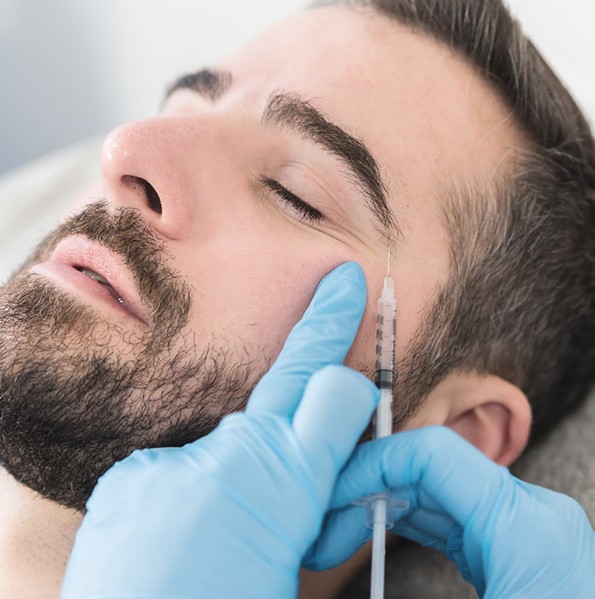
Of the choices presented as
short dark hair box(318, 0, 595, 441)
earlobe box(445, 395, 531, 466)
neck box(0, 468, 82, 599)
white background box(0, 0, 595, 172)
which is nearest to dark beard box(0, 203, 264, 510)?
neck box(0, 468, 82, 599)

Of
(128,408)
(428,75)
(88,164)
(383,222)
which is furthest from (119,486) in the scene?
(88,164)

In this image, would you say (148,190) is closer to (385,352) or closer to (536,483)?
(385,352)

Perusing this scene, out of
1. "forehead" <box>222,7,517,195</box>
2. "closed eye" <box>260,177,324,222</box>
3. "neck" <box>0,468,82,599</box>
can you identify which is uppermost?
"forehead" <box>222,7,517,195</box>

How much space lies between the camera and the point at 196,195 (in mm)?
991

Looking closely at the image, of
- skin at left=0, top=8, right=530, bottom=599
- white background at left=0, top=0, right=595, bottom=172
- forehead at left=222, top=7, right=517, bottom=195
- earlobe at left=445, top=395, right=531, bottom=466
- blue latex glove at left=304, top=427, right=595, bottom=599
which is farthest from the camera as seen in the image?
white background at left=0, top=0, right=595, bottom=172

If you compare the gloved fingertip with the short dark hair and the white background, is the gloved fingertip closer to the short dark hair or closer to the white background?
the short dark hair

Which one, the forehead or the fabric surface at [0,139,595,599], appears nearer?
the forehead

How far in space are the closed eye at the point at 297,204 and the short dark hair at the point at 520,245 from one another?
213 millimetres

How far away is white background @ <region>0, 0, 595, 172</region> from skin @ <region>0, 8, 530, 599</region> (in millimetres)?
1125

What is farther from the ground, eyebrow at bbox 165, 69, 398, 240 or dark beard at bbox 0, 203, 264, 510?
eyebrow at bbox 165, 69, 398, 240

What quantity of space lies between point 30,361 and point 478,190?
0.71 m

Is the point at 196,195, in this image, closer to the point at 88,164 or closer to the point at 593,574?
the point at 593,574

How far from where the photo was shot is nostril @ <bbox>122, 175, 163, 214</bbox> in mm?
1005

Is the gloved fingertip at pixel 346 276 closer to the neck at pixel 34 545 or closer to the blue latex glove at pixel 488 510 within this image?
the blue latex glove at pixel 488 510
